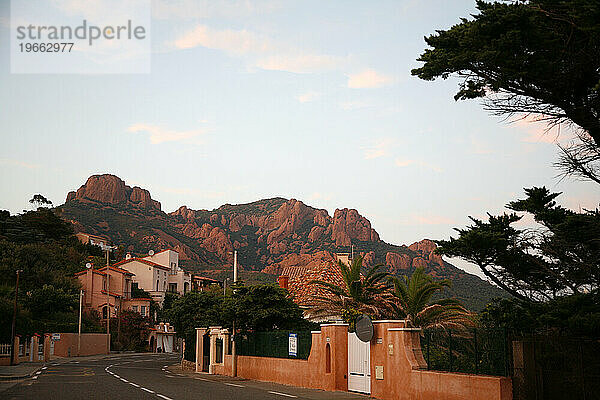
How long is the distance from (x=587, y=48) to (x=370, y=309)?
17.6m

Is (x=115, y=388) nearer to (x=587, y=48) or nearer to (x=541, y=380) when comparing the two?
(x=541, y=380)

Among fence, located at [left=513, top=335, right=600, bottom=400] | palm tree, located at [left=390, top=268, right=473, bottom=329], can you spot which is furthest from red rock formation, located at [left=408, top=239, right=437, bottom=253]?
fence, located at [left=513, top=335, right=600, bottom=400]

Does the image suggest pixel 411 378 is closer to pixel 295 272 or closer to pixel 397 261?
pixel 295 272

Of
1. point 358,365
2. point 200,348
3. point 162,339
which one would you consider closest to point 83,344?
point 162,339

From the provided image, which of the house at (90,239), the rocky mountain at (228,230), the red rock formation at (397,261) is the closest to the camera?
the red rock formation at (397,261)

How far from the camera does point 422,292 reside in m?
29.3

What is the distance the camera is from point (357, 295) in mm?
30578

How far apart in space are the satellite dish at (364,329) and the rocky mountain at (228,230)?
79536 millimetres

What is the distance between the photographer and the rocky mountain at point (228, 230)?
12875 centimetres

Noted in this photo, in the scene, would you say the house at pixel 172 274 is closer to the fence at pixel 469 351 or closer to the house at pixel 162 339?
the house at pixel 162 339

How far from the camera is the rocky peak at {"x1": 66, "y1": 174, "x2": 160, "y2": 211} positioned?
188000 millimetres

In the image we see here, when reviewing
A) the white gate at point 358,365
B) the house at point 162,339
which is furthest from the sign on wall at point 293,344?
the house at point 162,339

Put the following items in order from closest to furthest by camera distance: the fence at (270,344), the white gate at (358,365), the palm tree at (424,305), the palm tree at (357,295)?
the white gate at (358,365)
the fence at (270,344)
the palm tree at (424,305)
the palm tree at (357,295)

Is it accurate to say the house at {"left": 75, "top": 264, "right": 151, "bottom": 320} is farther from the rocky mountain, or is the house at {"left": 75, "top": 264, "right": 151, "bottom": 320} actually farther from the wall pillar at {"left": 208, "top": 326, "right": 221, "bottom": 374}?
the wall pillar at {"left": 208, "top": 326, "right": 221, "bottom": 374}
